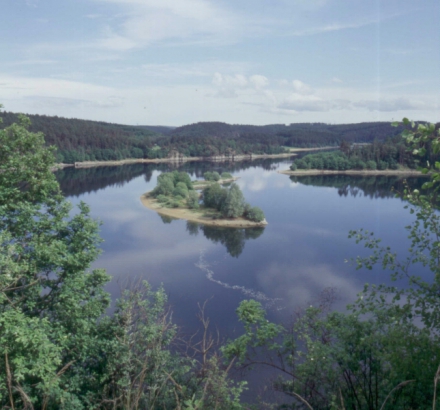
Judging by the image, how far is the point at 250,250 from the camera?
876 inches

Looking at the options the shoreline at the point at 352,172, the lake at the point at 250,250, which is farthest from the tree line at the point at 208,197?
the shoreline at the point at 352,172

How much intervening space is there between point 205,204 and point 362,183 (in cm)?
2539

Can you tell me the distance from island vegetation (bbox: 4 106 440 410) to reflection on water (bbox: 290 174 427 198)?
1507 inches

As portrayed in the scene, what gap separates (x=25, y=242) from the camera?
18.9 feet

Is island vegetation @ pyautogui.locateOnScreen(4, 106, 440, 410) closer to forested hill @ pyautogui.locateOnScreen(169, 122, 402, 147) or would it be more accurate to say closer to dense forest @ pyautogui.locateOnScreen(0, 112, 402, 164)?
dense forest @ pyautogui.locateOnScreen(0, 112, 402, 164)

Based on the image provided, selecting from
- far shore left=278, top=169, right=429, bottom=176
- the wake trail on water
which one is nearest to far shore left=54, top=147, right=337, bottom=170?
far shore left=278, top=169, right=429, bottom=176

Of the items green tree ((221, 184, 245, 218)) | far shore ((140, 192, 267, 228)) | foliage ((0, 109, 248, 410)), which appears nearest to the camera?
foliage ((0, 109, 248, 410))

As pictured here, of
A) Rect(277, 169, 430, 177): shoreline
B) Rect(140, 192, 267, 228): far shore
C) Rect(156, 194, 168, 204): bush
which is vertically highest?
Rect(277, 169, 430, 177): shoreline

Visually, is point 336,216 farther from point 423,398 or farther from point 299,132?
point 299,132

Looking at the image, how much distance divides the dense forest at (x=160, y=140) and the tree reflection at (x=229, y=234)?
1459cm

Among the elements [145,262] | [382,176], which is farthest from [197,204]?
[382,176]

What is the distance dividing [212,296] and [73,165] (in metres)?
52.4

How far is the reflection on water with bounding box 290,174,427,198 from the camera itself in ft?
141

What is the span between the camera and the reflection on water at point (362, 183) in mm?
42875
